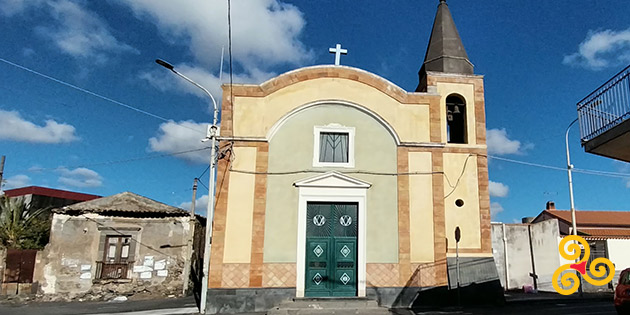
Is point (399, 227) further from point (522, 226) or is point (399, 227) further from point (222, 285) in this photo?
point (522, 226)

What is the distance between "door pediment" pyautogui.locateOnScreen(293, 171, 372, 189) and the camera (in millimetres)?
13961

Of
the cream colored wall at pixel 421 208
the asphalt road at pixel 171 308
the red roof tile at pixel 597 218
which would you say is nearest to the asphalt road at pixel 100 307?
the asphalt road at pixel 171 308

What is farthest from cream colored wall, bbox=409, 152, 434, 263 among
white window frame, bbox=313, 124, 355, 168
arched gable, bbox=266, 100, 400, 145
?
white window frame, bbox=313, 124, 355, 168

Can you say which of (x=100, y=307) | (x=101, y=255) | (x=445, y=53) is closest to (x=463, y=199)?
(x=445, y=53)

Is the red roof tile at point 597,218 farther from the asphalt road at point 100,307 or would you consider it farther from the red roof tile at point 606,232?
the asphalt road at point 100,307

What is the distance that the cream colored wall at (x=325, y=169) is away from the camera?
13.7 m

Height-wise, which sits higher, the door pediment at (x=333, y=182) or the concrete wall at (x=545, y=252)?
the door pediment at (x=333, y=182)

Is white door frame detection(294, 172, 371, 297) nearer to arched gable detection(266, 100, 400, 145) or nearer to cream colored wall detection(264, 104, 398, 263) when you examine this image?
cream colored wall detection(264, 104, 398, 263)

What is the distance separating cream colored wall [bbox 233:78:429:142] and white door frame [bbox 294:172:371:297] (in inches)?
88.8

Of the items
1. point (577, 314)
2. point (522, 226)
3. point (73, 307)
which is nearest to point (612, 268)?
point (522, 226)

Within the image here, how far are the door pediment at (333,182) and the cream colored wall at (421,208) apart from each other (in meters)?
1.57

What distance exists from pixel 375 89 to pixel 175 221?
964 centimetres

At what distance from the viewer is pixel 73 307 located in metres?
14.6

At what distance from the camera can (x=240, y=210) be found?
1368 cm
